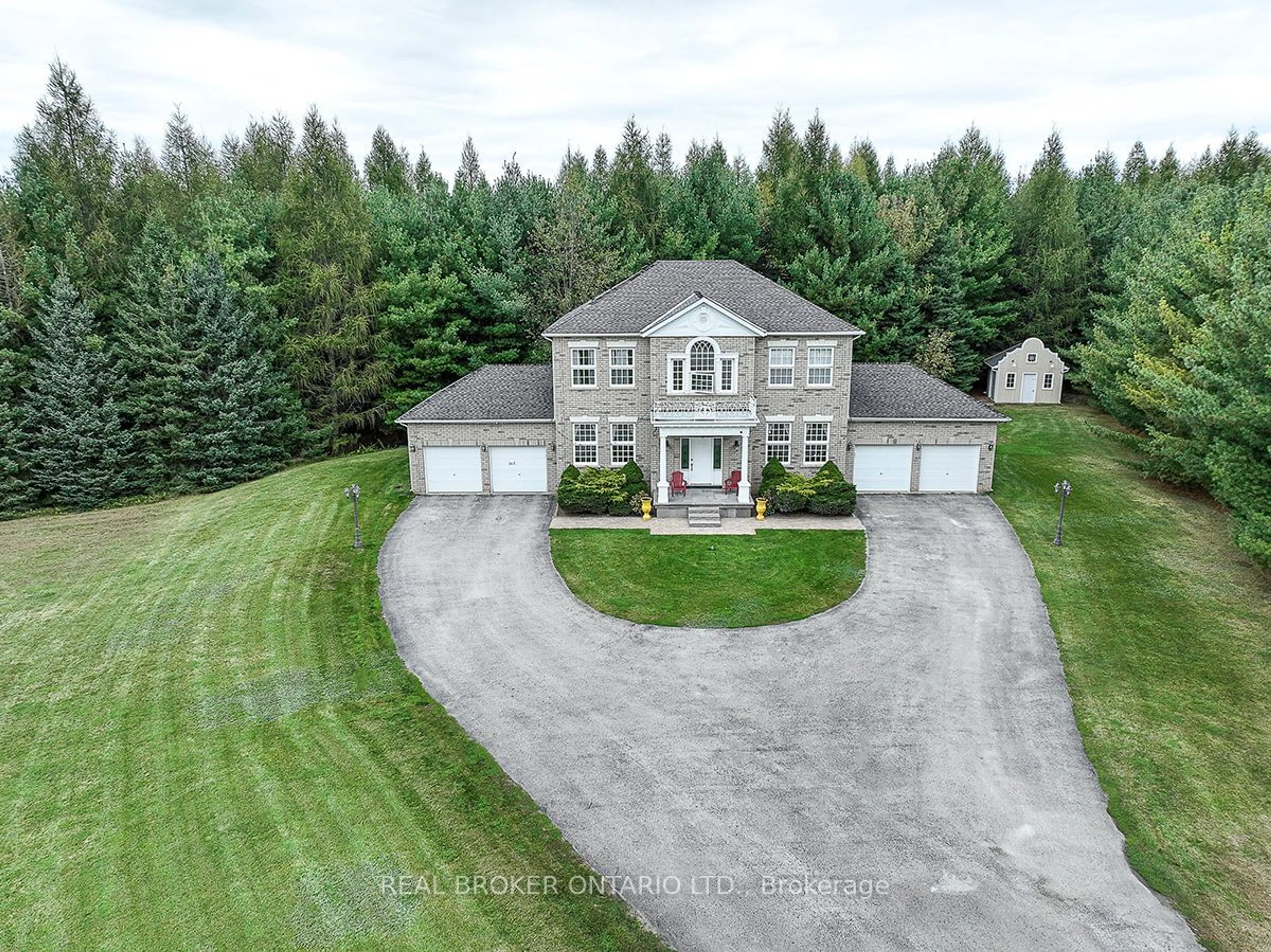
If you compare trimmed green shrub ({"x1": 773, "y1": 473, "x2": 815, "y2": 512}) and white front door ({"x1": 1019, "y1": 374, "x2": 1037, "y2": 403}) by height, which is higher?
white front door ({"x1": 1019, "y1": 374, "x2": 1037, "y2": 403})

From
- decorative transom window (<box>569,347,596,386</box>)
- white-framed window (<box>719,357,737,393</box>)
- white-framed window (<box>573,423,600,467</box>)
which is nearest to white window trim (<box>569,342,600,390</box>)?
decorative transom window (<box>569,347,596,386</box>)

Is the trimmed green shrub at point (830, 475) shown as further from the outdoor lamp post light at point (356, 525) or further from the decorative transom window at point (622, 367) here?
the outdoor lamp post light at point (356, 525)

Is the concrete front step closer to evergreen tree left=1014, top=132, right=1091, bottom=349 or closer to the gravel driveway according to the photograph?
the gravel driveway

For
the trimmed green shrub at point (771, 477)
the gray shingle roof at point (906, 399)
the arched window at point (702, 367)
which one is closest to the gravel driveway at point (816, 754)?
the trimmed green shrub at point (771, 477)

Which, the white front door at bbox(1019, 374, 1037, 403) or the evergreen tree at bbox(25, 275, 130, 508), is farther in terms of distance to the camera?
the white front door at bbox(1019, 374, 1037, 403)

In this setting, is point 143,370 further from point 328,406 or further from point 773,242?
point 773,242

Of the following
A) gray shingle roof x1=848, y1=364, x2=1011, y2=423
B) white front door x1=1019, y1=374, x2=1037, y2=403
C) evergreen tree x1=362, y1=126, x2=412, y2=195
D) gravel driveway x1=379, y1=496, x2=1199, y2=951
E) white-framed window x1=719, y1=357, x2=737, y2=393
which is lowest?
gravel driveway x1=379, y1=496, x2=1199, y2=951
